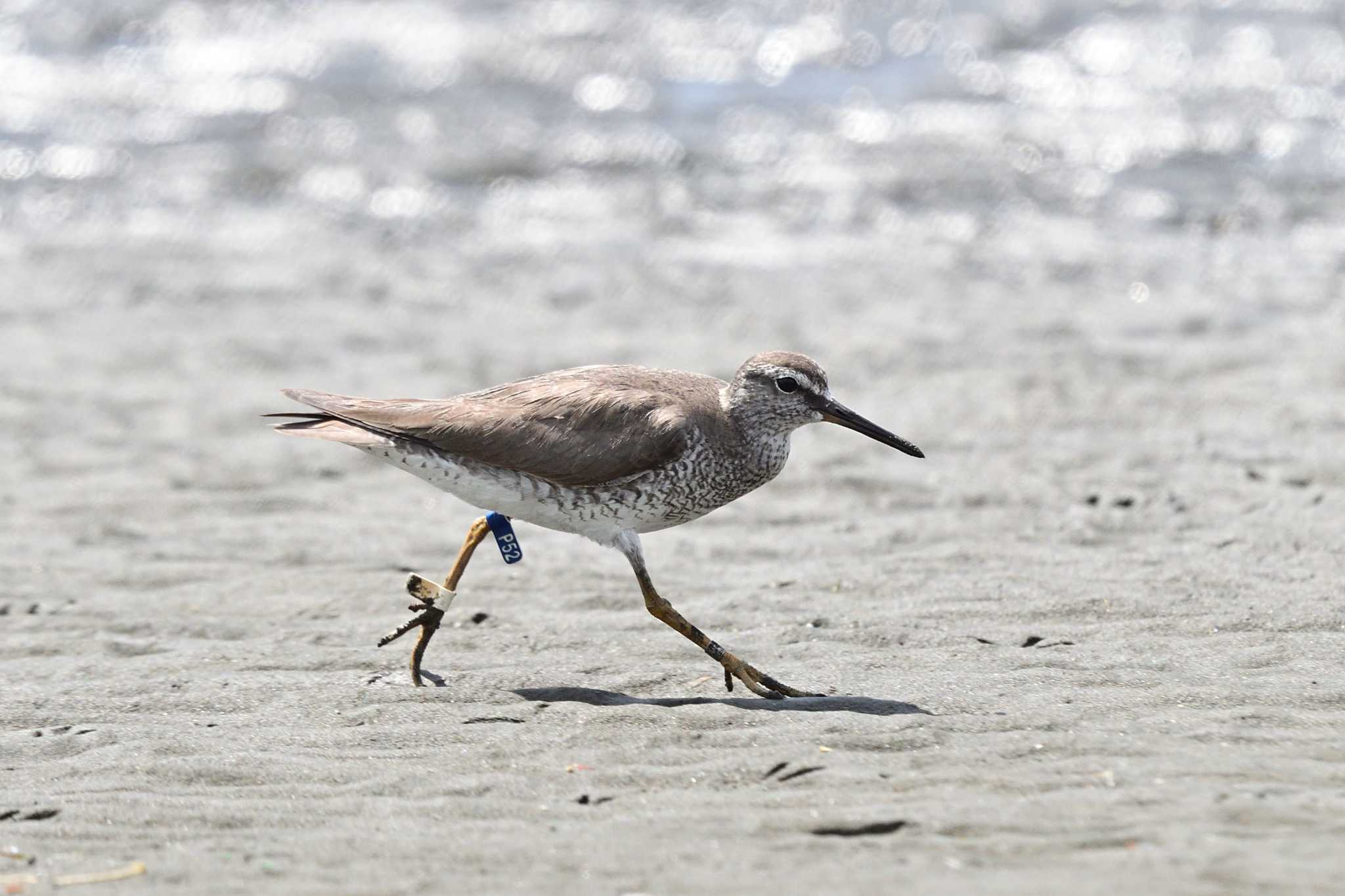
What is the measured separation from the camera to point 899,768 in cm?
572

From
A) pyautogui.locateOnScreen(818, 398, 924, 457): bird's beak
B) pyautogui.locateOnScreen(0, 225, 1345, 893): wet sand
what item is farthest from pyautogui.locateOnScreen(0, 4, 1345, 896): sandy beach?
pyautogui.locateOnScreen(818, 398, 924, 457): bird's beak

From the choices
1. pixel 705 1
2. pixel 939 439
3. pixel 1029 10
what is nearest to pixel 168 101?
pixel 705 1

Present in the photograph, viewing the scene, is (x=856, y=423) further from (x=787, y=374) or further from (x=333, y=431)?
(x=333, y=431)

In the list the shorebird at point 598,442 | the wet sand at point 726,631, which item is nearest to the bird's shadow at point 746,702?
the wet sand at point 726,631

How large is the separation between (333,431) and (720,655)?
2.19 metres

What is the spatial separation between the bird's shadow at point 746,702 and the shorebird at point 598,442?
457 millimetres

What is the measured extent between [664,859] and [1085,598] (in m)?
→ 3.46

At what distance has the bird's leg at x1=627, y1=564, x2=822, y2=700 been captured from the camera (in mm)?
6801

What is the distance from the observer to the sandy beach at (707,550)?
527cm

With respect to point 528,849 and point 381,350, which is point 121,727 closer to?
point 528,849

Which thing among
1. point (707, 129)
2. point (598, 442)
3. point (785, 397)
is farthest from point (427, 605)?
point (707, 129)

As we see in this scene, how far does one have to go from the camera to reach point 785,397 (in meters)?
7.77

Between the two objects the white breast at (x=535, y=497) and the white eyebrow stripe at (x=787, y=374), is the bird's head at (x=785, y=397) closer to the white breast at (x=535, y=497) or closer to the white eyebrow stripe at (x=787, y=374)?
the white eyebrow stripe at (x=787, y=374)

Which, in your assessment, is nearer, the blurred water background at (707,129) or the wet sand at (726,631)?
the wet sand at (726,631)
